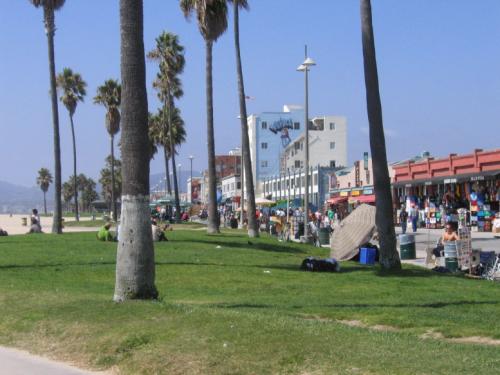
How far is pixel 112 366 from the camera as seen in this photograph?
841 centimetres

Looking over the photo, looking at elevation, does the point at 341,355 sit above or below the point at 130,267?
below

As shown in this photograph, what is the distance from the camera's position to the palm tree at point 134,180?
11125 millimetres

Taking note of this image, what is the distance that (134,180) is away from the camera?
1112 cm

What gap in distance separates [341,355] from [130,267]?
4613 mm

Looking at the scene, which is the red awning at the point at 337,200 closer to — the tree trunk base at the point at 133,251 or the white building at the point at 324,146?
the white building at the point at 324,146

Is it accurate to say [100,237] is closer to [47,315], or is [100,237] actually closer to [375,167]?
[375,167]

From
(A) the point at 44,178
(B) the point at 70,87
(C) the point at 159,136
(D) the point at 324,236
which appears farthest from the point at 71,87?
(A) the point at 44,178

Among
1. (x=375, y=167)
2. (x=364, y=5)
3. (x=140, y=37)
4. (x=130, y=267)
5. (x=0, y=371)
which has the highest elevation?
(x=364, y=5)

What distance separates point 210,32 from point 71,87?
32.5 meters

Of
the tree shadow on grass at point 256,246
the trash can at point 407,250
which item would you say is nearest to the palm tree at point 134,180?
the tree shadow on grass at point 256,246

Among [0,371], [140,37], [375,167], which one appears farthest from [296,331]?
[375,167]

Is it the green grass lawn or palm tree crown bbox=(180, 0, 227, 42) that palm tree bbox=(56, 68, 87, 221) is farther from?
the green grass lawn

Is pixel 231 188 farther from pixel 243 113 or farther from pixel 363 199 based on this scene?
pixel 243 113

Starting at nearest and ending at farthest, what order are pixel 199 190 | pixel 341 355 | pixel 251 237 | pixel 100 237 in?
pixel 341 355 → pixel 100 237 → pixel 251 237 → pixel 199 190
